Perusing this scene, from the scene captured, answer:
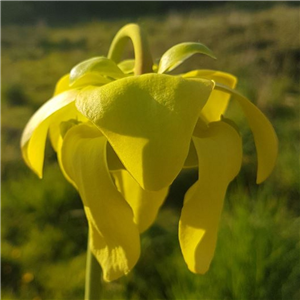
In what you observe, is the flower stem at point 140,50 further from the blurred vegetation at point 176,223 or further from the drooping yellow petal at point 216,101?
the blurred vegetation at point 176,223

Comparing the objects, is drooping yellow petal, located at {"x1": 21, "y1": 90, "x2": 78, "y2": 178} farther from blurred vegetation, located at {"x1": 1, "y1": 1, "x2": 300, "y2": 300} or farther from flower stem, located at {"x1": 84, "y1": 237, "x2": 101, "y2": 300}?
blurred vegetation, located at {"x1": 1, "y1": 1, "x2": 300, "y2": 300}

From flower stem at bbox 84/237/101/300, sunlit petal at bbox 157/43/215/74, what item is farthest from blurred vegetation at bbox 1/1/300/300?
sunlit petal at bbox 157/43/215/74

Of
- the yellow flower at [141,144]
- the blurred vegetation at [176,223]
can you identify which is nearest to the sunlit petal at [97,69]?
the yellow flower at [141,144]

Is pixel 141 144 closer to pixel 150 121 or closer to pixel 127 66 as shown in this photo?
pixel 150 121

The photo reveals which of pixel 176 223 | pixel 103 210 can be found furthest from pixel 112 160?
pixel 176 223

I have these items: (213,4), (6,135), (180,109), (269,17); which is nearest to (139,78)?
(180,109)
